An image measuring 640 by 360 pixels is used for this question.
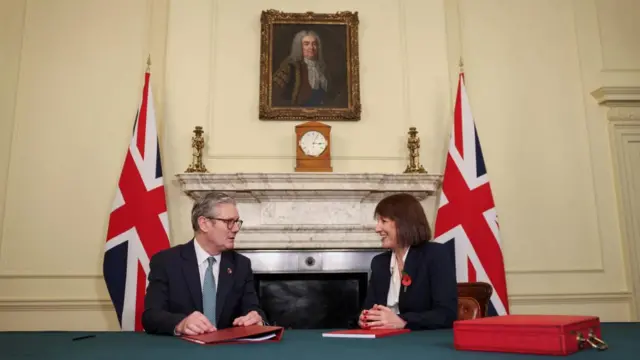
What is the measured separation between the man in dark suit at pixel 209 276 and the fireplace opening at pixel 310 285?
5.29ft

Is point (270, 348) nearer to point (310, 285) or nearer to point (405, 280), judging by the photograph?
point (405, 280)

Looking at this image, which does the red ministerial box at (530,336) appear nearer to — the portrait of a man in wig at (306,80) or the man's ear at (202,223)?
the man's ear at (202,223)

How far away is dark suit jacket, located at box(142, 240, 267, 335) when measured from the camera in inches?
91.0

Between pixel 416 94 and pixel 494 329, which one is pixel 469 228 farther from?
pixel 494 329

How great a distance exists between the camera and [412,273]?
2422 millimetres

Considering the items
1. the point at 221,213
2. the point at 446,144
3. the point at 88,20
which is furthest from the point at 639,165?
the point at 88,20

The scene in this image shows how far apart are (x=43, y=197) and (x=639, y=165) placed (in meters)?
5.19

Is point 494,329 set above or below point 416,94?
below

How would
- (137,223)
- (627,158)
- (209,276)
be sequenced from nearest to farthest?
(209,276), (137,223), (627,158)

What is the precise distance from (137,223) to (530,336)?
333 centimetres

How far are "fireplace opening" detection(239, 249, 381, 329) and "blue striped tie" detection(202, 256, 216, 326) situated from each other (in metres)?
1.73

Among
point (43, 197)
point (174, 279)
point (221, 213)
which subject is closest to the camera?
point (174, 279)

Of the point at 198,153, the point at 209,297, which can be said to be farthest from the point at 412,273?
the point at 198,153

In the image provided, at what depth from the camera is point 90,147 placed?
447 cm
